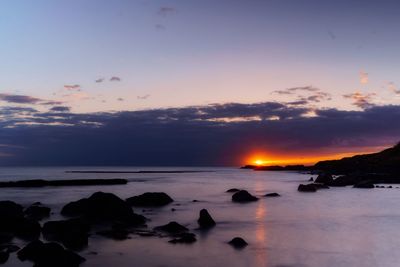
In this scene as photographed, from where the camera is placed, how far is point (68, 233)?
94.4ft

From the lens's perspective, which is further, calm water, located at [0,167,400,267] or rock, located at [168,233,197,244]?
rock, located at [168,233,197,244]

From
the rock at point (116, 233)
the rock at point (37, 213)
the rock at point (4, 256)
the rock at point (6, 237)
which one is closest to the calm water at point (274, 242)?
the rock at point (4, 256)

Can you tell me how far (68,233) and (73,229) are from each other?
0.64 metres

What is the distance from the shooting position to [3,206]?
123ft

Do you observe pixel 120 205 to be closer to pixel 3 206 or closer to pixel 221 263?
pixel 3 206

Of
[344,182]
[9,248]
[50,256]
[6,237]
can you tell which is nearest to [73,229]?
[6,237]

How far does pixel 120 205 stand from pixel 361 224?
23.3 m

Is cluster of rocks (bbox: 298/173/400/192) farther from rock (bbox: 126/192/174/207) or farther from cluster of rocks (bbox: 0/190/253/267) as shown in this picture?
cluster of rocks (bbox: 0/190/253/267)

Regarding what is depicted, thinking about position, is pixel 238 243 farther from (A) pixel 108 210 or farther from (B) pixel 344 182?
(B) pixel 344 182

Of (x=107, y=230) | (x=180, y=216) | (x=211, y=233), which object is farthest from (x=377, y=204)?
(x=107, y=230)

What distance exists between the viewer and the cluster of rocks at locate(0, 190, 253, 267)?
21750 mm

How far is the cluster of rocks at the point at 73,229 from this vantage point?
2175 centimetres

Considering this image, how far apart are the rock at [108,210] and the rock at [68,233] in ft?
21.8

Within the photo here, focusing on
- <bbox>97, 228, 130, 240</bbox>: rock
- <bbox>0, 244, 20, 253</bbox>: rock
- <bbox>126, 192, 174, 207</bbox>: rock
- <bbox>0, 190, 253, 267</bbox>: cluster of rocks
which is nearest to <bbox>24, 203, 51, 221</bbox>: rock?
<bbox>0, 190, 253, 267</bbox>: cluster of rocks
